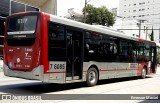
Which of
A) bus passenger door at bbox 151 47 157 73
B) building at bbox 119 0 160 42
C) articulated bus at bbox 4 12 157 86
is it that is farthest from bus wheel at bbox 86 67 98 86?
building at bbox 119 0 160 42

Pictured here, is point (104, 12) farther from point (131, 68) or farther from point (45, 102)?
point (45, 102)

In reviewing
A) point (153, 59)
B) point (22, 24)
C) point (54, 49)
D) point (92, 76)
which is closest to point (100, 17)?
point (153, 59)

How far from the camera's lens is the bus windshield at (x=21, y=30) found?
36.8 ft

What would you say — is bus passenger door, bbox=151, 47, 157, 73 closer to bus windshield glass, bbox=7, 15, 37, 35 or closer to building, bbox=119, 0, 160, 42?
bus windshield glass, bbox=7, 15, 37, 35

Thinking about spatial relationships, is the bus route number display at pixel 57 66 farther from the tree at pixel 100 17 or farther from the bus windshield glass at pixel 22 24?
the tree at pixel 100 17

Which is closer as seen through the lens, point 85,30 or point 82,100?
point 82,100

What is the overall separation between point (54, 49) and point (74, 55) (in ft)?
4.97

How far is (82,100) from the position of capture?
32.8 feet

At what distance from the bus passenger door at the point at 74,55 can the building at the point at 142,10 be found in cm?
10772

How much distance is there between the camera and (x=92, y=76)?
1435cm

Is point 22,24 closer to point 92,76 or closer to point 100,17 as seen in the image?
point 92,76

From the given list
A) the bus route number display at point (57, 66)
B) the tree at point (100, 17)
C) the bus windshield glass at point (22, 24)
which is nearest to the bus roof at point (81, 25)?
the bus windshield glass at point (22, 24)

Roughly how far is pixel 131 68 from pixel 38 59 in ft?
30.3

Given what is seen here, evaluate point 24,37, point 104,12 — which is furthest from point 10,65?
point 104,12
